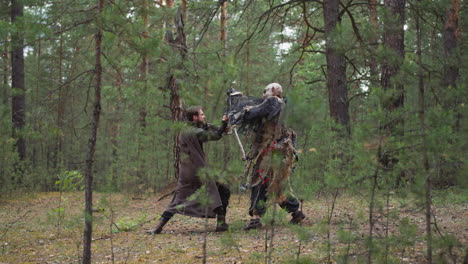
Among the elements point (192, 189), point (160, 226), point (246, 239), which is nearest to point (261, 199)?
point (246, 239)

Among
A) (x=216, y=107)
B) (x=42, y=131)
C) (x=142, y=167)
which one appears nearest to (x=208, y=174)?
(x=216, y=107)

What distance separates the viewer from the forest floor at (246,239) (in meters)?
3.36

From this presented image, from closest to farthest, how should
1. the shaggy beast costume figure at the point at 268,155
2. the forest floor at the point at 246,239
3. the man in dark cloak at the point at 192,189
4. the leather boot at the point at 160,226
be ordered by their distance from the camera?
the forest floor at the point at 246,239 < the shaggy beast costume figure at the point at 268,155 < the man in dark cloak at the point at 192,189 < the leather boot at the point at 160,226

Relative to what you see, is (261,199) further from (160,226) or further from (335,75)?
(335,75)

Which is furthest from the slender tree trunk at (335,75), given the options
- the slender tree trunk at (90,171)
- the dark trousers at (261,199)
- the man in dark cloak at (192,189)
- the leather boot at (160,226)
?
the slender tree trunk at (90,171)

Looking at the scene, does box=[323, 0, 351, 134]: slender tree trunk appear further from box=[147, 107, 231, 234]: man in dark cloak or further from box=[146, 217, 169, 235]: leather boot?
box=[146, 217, 169, 235]: leather boot

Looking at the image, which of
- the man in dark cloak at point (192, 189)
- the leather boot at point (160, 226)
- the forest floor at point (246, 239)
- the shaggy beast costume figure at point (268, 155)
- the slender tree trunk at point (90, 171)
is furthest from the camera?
the leather boot at point (160, 226)

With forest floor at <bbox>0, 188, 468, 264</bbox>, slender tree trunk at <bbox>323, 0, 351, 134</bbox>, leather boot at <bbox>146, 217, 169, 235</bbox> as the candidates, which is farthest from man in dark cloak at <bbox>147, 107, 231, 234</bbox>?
slender tree trunk at <bbox>323, 0, 351, 134</bbox>

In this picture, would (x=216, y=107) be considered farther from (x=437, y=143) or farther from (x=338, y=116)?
(x=338, y=116)

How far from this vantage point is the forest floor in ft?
11.0

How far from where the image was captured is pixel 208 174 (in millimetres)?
3219

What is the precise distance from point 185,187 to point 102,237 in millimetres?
1620

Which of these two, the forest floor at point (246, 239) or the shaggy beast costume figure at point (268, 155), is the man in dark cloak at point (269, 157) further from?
the forest floor at point (246, 239)

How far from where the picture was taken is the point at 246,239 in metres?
5.66
